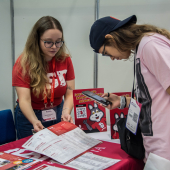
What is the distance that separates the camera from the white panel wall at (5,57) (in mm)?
2854

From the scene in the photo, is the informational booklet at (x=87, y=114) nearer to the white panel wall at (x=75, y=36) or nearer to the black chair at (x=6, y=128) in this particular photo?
the black chair at (x=6, y=128)

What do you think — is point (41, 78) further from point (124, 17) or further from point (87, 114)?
point (124, 17)

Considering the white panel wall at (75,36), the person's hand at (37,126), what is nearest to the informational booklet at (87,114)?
the person's hand at (37,126)

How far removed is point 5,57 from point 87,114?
77.5 inches

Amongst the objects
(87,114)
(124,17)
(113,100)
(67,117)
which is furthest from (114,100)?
(124,17)

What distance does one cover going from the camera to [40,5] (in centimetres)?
Result: 291

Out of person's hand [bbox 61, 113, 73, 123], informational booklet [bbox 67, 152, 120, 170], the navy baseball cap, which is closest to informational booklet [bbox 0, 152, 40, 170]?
informational booklet [bbox 67, 152, 120, 170]

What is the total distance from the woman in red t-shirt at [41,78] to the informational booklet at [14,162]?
1.13 ft

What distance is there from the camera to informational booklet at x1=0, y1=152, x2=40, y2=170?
0.92 metres

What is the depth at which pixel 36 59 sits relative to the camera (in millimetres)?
1550

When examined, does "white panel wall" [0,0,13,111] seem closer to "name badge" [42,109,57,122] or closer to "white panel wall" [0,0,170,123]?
"white panel wall" [0,0,170,123]

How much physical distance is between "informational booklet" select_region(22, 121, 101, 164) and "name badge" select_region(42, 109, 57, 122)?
345 mm

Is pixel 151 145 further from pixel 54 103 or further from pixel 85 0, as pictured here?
pixel 85 0

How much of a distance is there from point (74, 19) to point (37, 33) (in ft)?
4.84
